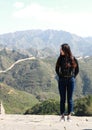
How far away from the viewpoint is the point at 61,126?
1069 centimetres

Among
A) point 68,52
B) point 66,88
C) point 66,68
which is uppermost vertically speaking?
point 68,52

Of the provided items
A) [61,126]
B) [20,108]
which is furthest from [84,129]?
[20,108]

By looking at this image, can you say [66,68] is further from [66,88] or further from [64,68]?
[66,88]

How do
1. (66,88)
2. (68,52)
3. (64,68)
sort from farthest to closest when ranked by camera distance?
(66,88) → (64,68) → (68,52)

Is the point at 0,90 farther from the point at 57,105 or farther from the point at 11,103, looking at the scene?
the point at 57,105

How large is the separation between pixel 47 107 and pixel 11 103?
107161mm

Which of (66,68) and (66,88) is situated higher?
(66,68)

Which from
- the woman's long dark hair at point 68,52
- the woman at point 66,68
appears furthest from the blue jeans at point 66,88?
the woman's long dark hair at point 68,52

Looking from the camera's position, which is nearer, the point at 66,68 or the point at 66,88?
the point at 66,68

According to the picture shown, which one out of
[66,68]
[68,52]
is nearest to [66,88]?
[66,68]

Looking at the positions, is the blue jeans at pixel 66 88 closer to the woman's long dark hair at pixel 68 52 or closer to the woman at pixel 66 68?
the woman at pixel 66 68

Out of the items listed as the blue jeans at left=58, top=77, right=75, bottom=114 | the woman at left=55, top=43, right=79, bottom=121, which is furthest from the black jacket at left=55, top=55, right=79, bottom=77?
the blue jeans at left=58, top=77, right=75, bottom=114

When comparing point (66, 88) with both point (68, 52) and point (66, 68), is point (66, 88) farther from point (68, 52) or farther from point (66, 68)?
point (68, 52)

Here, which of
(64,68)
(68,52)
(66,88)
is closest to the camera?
(68,52)
